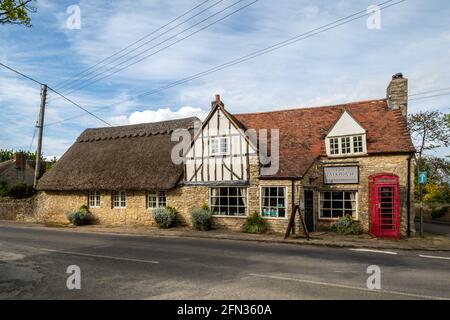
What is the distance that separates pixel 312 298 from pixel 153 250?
24.7ft

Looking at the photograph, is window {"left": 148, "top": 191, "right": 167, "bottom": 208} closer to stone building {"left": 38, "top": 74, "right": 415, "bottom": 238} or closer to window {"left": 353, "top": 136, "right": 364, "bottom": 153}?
stone building {"left": 38, "top": 74, "right": 415, "bottom": 238}

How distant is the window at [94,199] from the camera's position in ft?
81.1

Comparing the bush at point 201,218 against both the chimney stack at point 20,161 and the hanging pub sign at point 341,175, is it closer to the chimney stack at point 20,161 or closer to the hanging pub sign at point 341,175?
the hanging pub sign at point 341,175

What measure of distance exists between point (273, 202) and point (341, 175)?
3.91m

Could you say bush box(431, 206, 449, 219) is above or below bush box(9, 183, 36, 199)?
below

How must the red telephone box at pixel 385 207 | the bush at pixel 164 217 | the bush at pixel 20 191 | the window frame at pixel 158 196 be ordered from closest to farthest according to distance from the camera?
the red telephone box at pixel 385 207 → the bush at pixel 164 217 → the window frame at pixel 158 196 → the bush at pixel 20 191

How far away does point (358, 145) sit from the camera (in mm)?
18453

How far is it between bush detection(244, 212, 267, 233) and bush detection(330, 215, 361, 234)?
3742 millimetres

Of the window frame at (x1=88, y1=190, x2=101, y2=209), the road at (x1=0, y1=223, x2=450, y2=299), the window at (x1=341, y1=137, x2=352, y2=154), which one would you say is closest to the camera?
the road at (x1=0, y1=223, x2=450, y2=299)

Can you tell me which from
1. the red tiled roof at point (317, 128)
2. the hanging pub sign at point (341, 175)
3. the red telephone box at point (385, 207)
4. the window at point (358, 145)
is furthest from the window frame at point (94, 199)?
the red telephone box at point (385, 207)

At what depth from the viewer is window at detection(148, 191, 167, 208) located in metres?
22.0

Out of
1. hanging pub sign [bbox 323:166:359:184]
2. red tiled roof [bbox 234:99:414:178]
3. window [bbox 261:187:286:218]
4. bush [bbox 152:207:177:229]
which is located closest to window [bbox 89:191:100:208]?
bush [bbox 152:207:177:229]

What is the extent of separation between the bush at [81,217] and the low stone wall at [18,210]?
18.7ft
